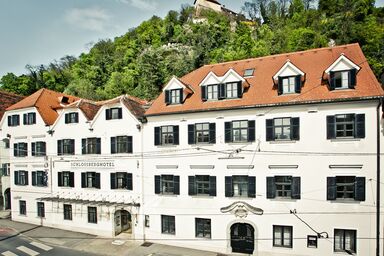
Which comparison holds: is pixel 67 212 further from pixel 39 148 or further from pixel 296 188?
pixel 296 188

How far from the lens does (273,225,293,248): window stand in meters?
20.5

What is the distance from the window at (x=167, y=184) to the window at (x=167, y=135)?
9.43 ft

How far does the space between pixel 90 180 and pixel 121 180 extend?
12.3 feet

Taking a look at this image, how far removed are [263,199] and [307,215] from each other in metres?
3.07

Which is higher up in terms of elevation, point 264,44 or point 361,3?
A: point 361,3

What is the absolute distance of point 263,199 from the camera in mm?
20953

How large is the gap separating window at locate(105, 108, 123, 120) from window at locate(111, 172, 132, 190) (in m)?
5.17

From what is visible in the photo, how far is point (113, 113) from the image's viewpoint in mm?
26859

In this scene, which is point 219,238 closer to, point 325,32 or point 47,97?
point 47,97

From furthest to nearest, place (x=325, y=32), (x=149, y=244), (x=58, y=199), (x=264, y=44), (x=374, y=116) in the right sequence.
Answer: (x=264, y=44) < (x=325, y=32) < (x=58, y=199) < (x=149, y=244) < (x=374, y=116)

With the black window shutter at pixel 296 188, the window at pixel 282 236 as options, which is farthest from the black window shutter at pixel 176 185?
the black window shutter at pixel 296 188

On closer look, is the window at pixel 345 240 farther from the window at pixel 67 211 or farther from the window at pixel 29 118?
the window at pixel 29 118

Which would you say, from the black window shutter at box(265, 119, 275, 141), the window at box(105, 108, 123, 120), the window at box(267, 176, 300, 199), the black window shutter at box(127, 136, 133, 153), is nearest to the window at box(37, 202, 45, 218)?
the window at box(105, 108, 123, 120)

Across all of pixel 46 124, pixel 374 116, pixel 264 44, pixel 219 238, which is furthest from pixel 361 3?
pixel 46 124
